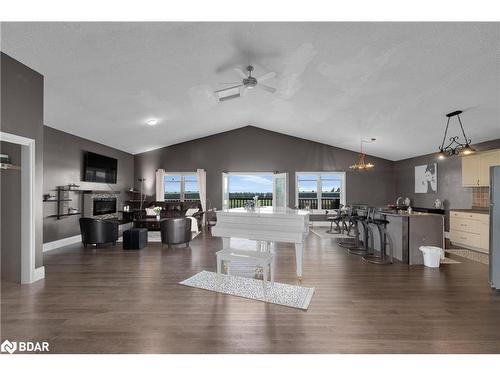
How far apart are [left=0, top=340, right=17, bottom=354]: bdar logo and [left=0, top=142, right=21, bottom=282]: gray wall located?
1694 mm

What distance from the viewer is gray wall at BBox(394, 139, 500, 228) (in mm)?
5977

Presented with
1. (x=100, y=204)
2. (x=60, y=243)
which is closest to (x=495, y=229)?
(x=60, y=243)

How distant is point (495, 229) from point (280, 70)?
12.7 ft

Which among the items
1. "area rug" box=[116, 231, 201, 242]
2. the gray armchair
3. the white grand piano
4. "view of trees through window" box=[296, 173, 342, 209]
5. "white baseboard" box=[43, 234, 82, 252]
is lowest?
"area rug" box=[116, 231, 201, 242]

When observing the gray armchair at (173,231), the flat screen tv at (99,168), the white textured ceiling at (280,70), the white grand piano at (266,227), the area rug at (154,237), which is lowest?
the area rug at (154,237)

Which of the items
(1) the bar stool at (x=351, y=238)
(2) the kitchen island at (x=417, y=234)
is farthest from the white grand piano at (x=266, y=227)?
(1) the bar stool at (x=351, y=238)

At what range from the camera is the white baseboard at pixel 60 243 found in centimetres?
513

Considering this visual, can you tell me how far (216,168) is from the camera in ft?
29.5

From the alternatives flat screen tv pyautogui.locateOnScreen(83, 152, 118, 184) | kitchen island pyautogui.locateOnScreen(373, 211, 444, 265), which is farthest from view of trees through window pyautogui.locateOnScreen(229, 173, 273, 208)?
kitchen island pyautogui.locateOnScreen(373, 211, 444, 265)

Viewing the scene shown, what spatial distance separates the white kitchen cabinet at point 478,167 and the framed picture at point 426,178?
3.92ft

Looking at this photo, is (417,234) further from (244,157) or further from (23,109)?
(23,109)

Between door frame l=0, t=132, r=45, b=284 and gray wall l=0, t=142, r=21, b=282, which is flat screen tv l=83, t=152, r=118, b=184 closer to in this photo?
gray wall l=0, t=142, r=21, b=282

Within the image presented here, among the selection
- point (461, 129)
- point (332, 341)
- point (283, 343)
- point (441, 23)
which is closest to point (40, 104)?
point (283, 343)

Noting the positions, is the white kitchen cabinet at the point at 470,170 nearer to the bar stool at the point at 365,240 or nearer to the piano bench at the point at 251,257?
the bar stool at the point at 365,240
